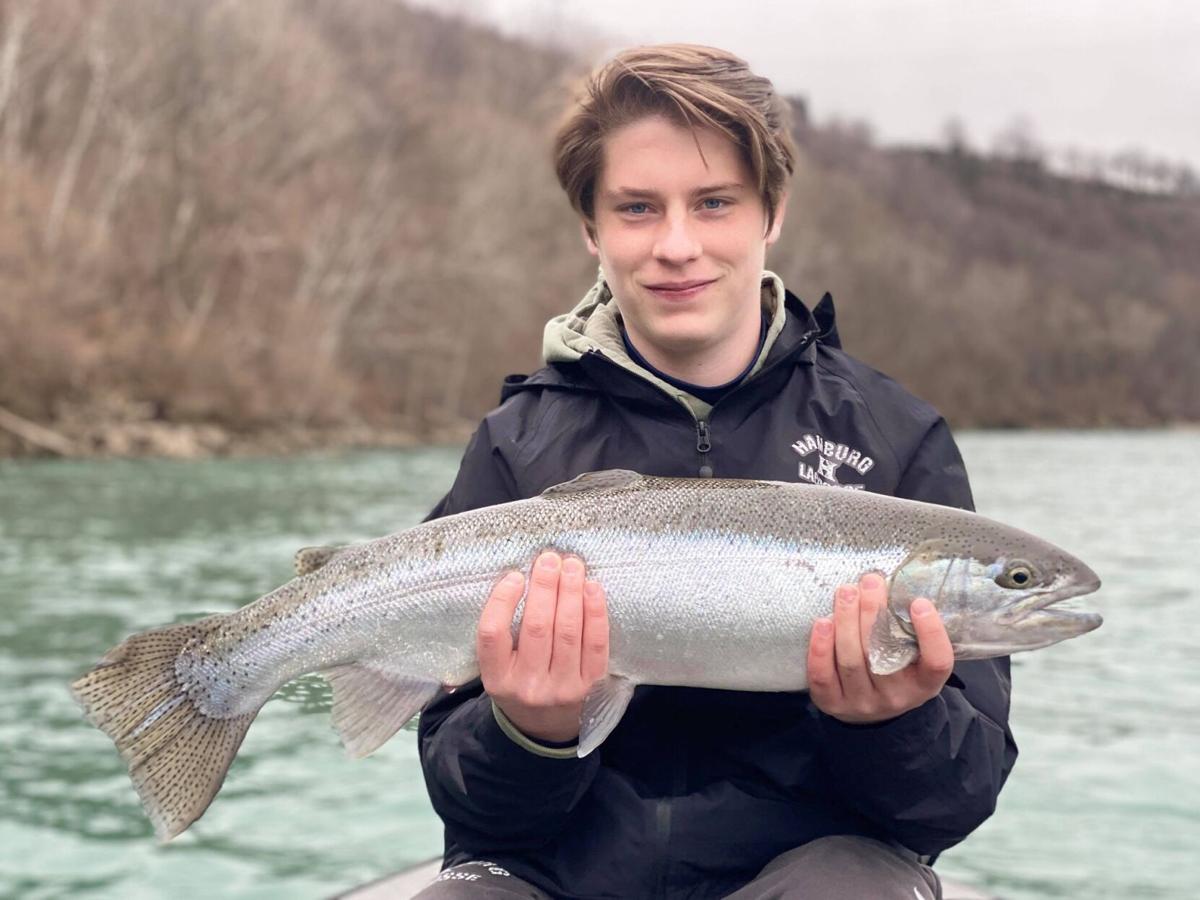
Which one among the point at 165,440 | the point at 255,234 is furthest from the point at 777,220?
the point at 255,234

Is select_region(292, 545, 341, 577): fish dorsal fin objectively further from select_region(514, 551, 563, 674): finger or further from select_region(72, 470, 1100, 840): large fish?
select_region(514, 551, 563, 674): finger

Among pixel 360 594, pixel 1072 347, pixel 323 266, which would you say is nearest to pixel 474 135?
pixel 323 266

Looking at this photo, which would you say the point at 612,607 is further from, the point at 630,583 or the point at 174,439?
the point at 174,439

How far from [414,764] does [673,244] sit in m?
6.37

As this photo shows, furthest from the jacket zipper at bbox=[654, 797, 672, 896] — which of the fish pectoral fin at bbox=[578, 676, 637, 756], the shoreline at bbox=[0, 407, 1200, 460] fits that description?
the shoreline at bbox=[0, 407, 1200, 460]

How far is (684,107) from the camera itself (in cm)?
335

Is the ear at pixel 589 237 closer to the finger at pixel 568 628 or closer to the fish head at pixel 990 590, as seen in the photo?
the finger at pixel 568 628

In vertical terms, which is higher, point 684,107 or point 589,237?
point 684,107

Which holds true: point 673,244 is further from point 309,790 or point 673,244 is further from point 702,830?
point 309,790

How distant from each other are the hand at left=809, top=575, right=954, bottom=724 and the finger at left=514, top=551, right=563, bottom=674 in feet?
1.79

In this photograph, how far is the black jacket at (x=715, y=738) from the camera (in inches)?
115

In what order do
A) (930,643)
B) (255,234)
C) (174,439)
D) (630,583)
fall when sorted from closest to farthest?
(930,643) → (630,583) → (174,439) → (255,234)

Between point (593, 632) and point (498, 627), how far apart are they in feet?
0.66

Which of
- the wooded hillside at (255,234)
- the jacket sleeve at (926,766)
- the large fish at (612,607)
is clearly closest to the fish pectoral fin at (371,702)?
the large fish at (612,607)
